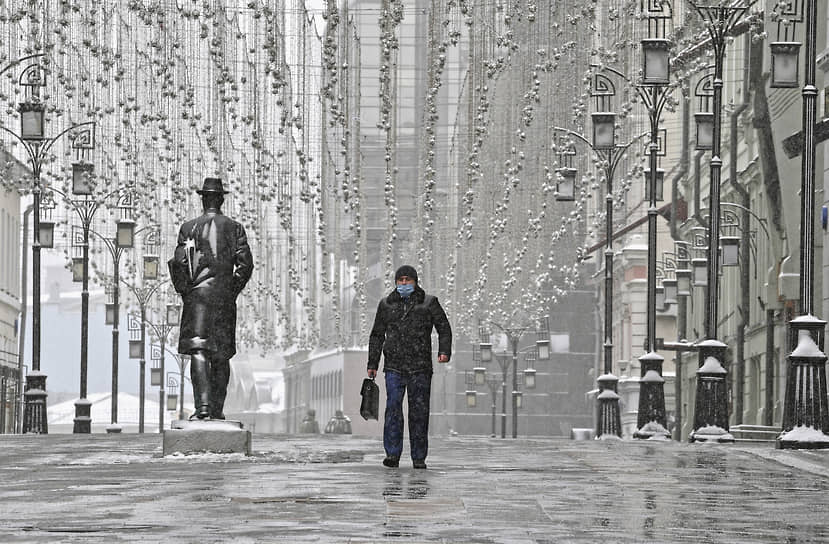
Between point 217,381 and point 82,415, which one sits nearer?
point 217,381

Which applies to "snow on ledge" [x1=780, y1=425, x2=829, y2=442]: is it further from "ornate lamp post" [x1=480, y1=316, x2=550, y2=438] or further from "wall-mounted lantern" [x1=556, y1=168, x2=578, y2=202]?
"ornate lamp post" [x1=480, y1=316, x2=550, y2=438]

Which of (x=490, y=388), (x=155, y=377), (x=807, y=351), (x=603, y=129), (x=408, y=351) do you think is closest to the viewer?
(x=408, y=351)

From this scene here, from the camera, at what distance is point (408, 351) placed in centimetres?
1658

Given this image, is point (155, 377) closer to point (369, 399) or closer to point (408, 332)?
point (369, 399)

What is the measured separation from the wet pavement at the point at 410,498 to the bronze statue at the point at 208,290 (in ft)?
2.71

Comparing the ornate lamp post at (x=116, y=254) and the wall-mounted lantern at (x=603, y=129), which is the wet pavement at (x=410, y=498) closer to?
the wall-mounted lantern at (x=603, y=129)

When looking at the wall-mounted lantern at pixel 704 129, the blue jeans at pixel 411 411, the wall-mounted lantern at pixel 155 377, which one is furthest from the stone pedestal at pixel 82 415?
the wall-mounted lantern at pixel 155 377

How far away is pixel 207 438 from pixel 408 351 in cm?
256

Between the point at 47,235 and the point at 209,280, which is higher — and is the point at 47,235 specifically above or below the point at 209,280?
above

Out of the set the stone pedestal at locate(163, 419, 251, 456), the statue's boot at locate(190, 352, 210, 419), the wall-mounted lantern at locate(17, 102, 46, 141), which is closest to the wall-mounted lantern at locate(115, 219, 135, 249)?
the wall-mounted lantern at locate(17, 102, 46, 141)

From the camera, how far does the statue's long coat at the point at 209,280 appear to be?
17922 millimetres

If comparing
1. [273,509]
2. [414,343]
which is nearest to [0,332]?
[414,343]

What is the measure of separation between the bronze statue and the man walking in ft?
6.06

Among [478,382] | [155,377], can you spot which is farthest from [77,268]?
[155,377]
